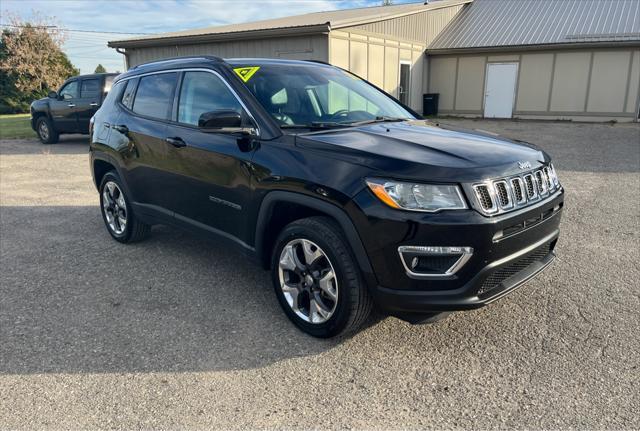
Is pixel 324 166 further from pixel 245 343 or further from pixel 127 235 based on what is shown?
pixel 127 235

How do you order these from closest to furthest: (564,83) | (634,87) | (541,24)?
(634,87)
(564,83)
(541,24)

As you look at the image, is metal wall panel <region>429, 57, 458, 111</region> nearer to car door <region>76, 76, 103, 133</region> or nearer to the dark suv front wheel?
car door <region>76, 76, 103, 133</region>

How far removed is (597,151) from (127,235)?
1089 cm

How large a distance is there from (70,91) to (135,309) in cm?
1246

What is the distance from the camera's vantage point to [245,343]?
3262 millimetres

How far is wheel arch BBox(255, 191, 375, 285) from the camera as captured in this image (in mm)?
2891

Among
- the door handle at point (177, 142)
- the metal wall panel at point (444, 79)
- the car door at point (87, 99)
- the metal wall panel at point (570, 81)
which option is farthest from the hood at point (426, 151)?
the metal wall panel at point (444, 79)

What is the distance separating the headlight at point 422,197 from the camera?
271cm

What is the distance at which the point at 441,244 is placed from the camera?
271cm

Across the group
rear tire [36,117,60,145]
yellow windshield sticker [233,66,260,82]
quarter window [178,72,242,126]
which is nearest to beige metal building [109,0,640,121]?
rear tire [36,117,60,145]

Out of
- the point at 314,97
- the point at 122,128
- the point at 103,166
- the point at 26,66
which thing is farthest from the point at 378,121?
the point at 26,66

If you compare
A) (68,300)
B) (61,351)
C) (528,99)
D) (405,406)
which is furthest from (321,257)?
(528,99)

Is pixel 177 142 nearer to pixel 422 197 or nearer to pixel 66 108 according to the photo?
pixel 422 197

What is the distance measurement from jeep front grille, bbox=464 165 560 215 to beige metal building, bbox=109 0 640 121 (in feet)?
39.3
